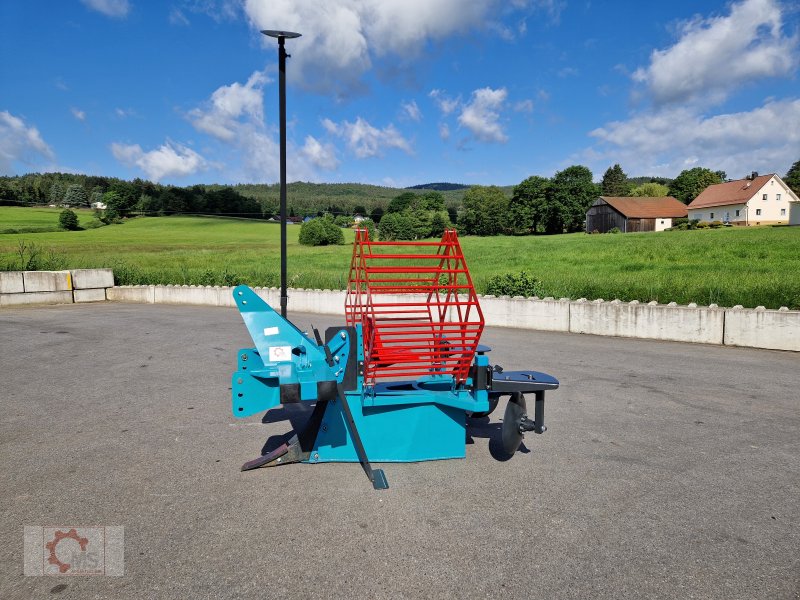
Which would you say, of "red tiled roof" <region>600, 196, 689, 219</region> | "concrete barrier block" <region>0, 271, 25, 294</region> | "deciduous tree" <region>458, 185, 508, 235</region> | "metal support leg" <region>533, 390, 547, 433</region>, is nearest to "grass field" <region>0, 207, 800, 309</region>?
"concrete barrier block" <region>0, 271, 25, 294</region>

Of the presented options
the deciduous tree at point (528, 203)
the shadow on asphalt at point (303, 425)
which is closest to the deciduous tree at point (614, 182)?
the deciduous tree at point (528, 203)

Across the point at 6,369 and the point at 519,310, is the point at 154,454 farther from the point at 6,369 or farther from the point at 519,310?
the point at 519,310

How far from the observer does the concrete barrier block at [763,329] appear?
9859 millimetres

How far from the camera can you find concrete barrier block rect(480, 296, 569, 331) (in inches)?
485

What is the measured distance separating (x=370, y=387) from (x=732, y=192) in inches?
3031

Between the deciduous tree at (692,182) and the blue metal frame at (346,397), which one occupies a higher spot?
the deciduous tree at (692,182)

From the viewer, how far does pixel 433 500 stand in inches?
169

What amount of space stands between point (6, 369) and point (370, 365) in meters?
7.44

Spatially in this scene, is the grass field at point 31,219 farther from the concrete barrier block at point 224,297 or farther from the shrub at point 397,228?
the concrete barrier block at point 224,297

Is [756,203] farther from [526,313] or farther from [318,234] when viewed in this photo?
[526,313]

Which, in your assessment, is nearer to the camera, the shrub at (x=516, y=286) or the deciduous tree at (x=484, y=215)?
the shrub at (x=516, y=286)

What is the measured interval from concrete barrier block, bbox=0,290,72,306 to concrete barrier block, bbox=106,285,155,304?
1312mm

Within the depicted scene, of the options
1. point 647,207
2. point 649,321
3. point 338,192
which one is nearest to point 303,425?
point 649,321

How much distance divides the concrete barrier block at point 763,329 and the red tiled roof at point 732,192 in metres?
64.1
